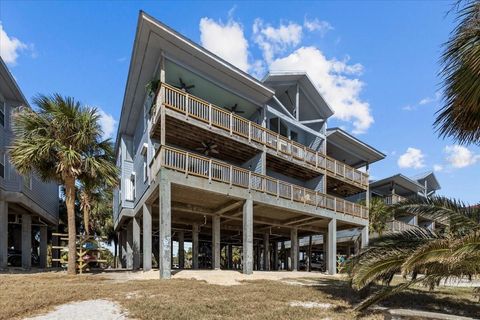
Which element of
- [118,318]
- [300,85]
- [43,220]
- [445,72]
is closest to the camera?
[445,72]

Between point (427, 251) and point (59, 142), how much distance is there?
559 inches

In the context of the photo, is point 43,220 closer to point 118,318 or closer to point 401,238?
point 118,318

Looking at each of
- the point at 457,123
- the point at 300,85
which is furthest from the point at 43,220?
the point at 457,123

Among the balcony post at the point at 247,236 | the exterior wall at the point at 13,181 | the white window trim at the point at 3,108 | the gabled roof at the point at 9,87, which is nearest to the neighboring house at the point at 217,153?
the balcony post at the point at 247,236

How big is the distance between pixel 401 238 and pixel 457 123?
3.16 meters

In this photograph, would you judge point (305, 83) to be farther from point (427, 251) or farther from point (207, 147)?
point (427, 251)

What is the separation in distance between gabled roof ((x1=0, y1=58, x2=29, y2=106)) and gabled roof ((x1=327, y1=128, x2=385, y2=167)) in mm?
20678

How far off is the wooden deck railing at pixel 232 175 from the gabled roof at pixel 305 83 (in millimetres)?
6501

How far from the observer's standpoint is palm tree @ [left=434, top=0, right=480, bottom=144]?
15.1ft

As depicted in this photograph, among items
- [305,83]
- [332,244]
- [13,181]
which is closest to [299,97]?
[305,83]

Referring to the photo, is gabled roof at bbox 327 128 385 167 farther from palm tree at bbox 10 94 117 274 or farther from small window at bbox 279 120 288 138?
palm tree at bbox 10 94 117 274

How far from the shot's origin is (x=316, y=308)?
8.06 meters

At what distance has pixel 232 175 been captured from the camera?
17531 millimetres

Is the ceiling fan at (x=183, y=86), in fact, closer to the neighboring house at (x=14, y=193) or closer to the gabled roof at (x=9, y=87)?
the neighboring house at (x=14, y=193)
